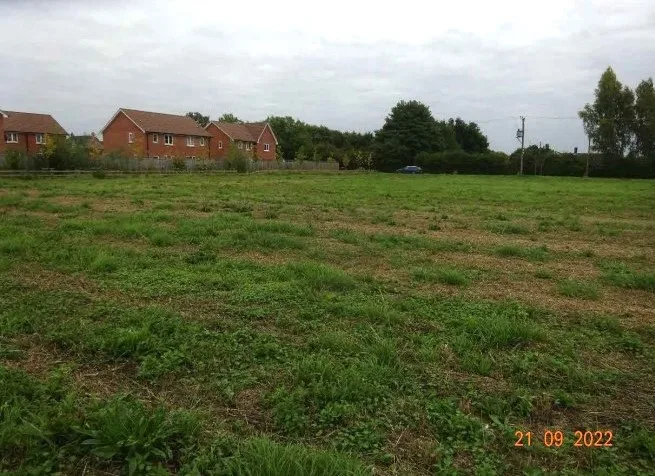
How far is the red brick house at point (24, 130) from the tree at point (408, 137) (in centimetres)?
4560

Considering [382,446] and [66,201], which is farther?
[66,201]

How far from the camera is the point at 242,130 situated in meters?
76.6

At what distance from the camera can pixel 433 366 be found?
4336 mm

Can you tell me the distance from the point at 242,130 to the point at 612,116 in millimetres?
49787

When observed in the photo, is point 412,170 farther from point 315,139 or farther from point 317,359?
point 317,359

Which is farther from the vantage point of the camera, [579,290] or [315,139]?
[315,139]

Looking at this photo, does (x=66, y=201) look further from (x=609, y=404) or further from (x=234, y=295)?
(x=609, y=404)

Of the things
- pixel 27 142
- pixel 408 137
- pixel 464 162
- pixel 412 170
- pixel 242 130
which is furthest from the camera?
pixel 408 137

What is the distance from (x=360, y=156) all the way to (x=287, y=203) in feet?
211

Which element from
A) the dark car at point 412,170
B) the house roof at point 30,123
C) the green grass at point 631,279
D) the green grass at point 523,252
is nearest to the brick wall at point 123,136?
the house roof at point 30,123

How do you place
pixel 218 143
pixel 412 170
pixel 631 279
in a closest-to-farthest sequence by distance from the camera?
pixel 631 279 → pixel 218 143 → pixel 412 170

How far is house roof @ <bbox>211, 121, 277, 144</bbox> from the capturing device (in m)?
72.6

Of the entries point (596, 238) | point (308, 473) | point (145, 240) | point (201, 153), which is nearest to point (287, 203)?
point (145, 240)

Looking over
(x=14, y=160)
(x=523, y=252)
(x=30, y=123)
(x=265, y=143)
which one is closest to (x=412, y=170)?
(x=265, y=143)
